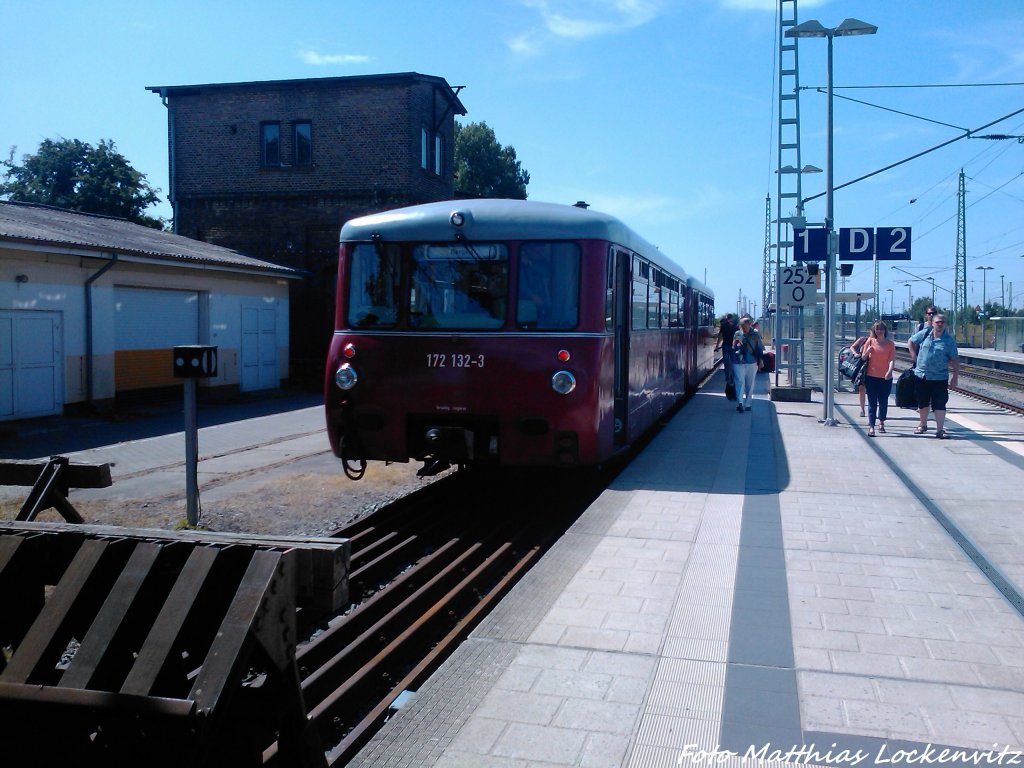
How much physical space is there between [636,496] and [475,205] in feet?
10.3

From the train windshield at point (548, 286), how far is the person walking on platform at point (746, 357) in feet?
28.4

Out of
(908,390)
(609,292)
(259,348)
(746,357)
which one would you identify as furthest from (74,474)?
(259,348)

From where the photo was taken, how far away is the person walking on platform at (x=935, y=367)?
41.8 feet

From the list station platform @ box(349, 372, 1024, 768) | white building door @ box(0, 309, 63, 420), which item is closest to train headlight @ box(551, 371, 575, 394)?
station platform @ box(349, 372, 1024, 768)

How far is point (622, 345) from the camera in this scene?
10.0 meters

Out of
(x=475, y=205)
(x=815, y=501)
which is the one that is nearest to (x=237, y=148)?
(x=475, y=205)

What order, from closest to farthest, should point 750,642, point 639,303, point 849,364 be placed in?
1. point 750,642
2. point 639,303
3. point 849,364

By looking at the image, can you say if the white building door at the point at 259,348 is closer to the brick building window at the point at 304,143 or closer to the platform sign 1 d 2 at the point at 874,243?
the brick building window at the point at 304,143

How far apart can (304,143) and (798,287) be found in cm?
1726

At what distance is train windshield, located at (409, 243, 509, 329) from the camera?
864cm

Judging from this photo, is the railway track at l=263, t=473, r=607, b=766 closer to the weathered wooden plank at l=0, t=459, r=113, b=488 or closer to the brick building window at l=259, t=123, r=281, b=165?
the weathered wooden plank at l=0, t=459, r=113, b=488

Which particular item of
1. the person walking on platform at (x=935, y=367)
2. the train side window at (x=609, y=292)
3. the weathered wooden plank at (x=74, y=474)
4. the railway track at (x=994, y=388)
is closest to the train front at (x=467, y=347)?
the train side window at (x=609, y=292)

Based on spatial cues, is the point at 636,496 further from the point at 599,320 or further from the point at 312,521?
the point at 312,521

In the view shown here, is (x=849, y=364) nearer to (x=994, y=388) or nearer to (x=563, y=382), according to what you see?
(x=994, y=388)
